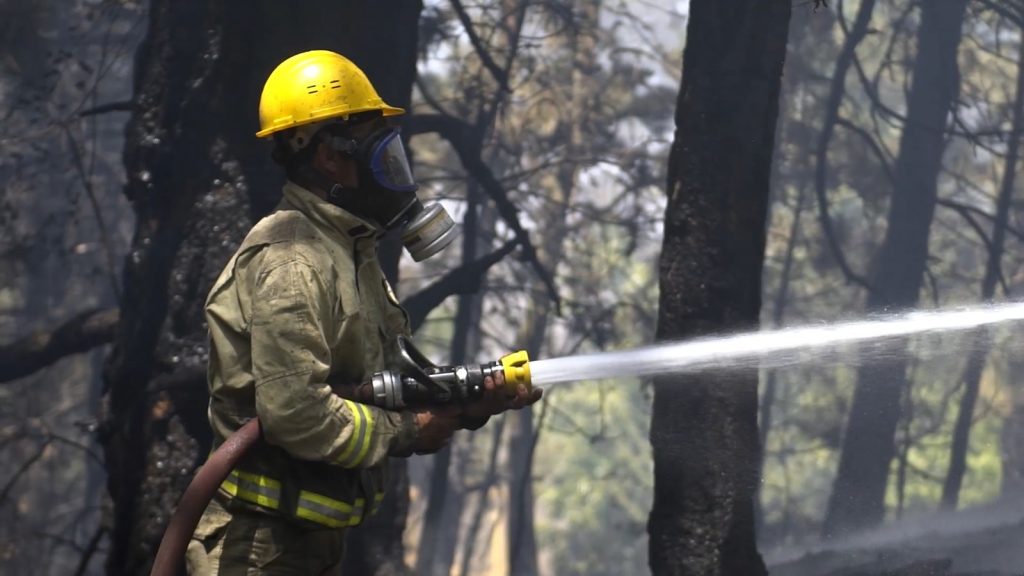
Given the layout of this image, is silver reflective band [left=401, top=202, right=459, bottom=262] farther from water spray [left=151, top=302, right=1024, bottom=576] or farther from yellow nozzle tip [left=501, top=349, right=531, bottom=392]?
yellow nozzle tip [left=501, top=349, right=531, bottom=392]

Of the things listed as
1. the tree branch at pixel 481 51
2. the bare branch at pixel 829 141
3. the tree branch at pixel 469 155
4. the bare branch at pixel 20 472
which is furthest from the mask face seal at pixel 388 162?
the bare branch at pixel 829 141

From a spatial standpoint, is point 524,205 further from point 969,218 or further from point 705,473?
point 705,473

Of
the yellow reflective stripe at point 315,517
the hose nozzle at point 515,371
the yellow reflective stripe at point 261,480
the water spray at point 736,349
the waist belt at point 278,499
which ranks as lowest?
the yellow reflective stripe at point 315,517

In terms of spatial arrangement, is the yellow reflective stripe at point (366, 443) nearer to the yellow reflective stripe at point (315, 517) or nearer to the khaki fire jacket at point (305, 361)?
the khaki fire jacket at point (305, 361)

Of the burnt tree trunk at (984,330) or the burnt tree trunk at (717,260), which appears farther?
the burnt tree trunk at (984,330)

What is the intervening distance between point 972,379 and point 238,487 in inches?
329

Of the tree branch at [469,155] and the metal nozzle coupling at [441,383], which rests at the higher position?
the tree branch at [469,155]

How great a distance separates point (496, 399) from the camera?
9.16 feet

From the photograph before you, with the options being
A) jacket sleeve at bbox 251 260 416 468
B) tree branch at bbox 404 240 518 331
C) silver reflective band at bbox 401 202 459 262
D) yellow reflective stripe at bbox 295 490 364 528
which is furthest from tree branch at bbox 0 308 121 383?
jacket sleeve at bbox 251 260 416 468

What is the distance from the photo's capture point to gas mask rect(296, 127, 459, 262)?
2.85 meters

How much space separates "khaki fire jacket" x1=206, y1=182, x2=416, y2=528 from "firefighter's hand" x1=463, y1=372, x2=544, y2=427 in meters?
0.15

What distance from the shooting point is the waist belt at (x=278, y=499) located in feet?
8.98

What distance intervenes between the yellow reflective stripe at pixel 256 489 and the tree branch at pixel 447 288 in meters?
3.99

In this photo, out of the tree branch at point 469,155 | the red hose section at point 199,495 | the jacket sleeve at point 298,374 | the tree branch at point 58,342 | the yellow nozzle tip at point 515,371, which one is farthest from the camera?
the tree branch at point 469,155
